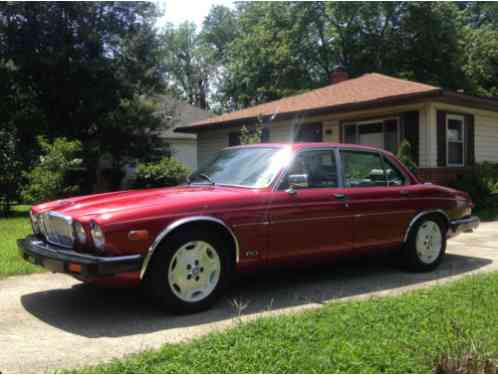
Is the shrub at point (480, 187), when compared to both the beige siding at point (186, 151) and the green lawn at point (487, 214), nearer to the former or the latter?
the green lawn at point (487, 214)

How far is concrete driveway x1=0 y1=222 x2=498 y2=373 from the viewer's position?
3643mm

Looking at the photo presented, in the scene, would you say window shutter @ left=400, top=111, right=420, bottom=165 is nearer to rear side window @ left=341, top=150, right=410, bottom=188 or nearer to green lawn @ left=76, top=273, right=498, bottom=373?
rear side window @ left=341, top=150, right=410, bottom=188

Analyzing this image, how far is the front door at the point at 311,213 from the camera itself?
195 inches

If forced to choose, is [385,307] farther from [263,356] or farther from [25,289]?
[25,289]

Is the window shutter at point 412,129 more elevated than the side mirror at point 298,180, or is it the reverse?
the window shutter at point 412,129

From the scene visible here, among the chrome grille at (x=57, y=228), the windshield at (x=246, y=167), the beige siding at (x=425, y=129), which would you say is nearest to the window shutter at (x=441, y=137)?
the beige siding at (x=425, y=129)

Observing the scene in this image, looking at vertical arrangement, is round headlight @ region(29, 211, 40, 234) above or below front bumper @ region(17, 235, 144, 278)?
above

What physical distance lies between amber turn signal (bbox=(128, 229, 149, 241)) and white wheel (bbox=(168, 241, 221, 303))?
0.34 meters

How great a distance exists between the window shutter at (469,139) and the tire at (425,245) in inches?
354

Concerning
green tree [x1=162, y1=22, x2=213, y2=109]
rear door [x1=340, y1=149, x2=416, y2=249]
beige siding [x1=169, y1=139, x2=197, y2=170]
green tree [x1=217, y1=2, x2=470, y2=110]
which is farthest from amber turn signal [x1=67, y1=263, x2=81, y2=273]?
green tree [x1=162, y1=22, x2=213, y2=109]

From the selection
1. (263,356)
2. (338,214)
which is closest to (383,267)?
(338,214)

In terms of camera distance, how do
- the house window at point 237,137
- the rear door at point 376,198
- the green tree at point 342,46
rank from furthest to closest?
the green tree at point 342,46, the house window at point 237,137, the rear door at point 376,198

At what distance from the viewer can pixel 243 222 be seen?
4.69m

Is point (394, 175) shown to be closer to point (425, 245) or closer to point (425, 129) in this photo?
point (425, 245)
